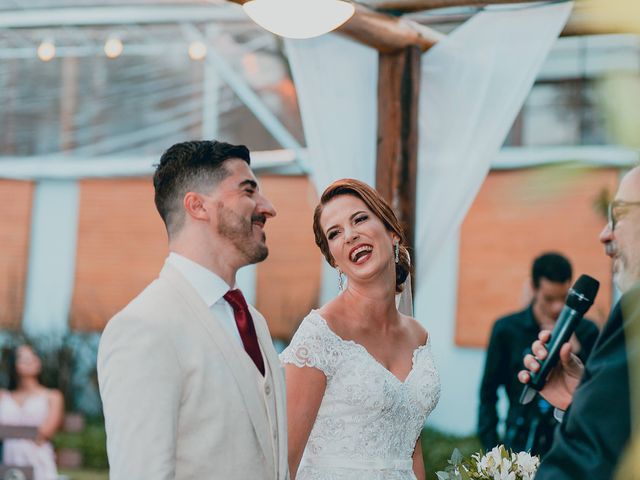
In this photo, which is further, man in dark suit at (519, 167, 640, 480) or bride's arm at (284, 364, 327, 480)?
bride's arm at (284, 364, 327, 480)

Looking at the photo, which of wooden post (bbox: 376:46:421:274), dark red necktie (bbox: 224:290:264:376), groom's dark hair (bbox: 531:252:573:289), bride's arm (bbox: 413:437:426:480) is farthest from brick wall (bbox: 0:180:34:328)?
dark red necktie (bbox: 224:290:264:376)

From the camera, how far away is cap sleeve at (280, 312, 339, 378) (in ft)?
10.7

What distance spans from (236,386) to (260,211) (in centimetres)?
47

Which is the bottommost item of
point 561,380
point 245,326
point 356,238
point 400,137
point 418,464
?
point 418,464

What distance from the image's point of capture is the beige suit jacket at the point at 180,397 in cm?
217

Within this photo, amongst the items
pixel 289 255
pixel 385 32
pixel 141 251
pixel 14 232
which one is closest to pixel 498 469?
pixel 385 32

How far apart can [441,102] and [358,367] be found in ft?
6.44

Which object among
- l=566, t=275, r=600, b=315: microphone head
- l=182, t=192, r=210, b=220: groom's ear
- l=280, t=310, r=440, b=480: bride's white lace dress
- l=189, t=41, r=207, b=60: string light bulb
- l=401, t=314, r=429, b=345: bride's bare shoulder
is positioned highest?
l=189, t=41, r=207, b=60: string light bulb

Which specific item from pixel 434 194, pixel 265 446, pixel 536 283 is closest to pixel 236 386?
pixel 265 446

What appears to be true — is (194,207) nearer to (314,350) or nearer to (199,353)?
(199,353)

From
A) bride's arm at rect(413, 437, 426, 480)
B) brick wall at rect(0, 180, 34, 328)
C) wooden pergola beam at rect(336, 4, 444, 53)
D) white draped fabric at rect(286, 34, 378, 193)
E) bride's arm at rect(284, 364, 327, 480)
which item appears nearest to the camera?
bride's arm at rect(284, 364, 327, 480)

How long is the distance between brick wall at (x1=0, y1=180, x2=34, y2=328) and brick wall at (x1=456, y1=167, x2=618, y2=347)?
466 cm

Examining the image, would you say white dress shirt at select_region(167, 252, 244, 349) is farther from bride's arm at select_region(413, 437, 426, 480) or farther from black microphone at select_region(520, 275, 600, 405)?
bride's arm at select_region(413, 437, 426, 480)

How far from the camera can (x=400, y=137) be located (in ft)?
16.0
